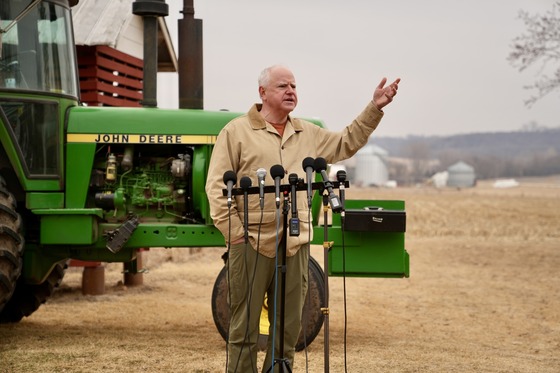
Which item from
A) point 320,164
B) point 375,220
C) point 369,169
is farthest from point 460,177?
point 320,164

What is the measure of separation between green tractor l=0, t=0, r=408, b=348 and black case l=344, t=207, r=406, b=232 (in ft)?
0.30

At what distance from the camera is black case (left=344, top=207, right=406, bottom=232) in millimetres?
7484

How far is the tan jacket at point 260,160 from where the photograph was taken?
5199mm

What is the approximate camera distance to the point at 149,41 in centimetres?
839

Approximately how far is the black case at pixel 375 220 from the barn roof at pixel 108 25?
5.29 m

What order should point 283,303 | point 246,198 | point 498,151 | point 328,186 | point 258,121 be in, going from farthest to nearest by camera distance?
point 498,151, point 258,121, point 283,303, point 246,198, point 328,186

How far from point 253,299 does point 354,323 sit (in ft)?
12.8

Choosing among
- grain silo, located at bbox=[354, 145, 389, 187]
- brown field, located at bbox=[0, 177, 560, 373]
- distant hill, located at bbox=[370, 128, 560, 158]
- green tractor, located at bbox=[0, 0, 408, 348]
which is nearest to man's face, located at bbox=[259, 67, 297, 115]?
brown field, located at bbox=[0, 177, 560, 373]

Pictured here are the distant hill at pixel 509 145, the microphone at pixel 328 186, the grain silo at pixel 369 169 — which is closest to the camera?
the microphone at pixel 328 186

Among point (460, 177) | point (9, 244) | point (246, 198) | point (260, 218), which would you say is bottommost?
point (460, 177)

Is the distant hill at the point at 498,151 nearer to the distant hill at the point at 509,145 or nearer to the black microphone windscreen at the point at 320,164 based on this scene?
the distant hill at the point at 509,145

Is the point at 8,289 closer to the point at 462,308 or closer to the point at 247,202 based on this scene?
the point at 247,202

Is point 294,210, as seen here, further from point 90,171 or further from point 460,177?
point 460,177

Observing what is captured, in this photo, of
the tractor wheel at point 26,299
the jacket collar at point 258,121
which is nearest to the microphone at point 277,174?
the jacket collar at point 258,121
